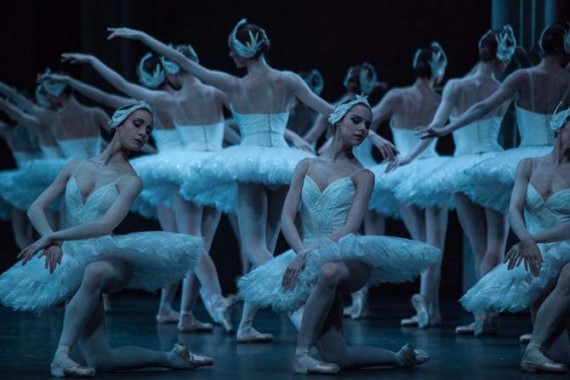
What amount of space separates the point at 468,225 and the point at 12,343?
8.11ft

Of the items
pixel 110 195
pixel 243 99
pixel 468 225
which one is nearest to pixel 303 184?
pixel 110 195

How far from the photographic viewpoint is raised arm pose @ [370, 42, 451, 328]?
725 cm

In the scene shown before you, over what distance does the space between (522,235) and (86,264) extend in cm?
163

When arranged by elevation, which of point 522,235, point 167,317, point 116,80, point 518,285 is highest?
point 116,80

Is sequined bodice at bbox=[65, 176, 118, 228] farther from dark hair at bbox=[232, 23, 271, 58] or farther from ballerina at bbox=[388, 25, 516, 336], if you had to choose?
ballerina at bbox=[388, 25, 516, 336]

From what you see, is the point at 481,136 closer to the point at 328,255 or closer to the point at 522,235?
the point at 522,235

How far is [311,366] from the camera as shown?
4.78 m

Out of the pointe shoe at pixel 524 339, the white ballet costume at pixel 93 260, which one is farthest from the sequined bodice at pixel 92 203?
the pointe shoe at pixel 524 339

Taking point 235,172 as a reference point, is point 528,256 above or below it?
below

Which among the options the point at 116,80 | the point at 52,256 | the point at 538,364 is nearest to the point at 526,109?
the point at 538,364

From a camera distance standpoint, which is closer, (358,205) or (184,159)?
(358,205)

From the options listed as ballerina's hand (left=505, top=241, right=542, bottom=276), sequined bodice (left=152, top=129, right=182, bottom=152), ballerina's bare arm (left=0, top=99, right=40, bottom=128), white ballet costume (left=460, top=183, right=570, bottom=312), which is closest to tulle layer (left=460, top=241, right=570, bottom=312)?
white ballet costume (left=460, top=183, right=570, bottom=312)

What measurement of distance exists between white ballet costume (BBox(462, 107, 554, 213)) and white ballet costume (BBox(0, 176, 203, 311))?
2.04m

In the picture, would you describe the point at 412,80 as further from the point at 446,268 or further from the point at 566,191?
the point at 566,191
